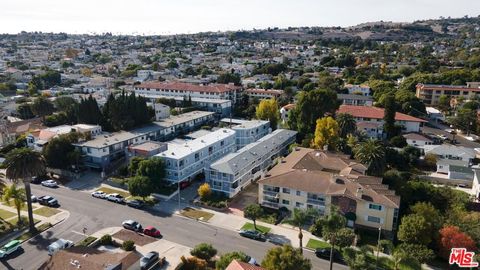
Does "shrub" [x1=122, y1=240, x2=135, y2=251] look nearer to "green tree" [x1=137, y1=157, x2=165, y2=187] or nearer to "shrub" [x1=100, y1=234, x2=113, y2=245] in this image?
"shrub" [x1=100, y1=234, x2=113, y2=245]

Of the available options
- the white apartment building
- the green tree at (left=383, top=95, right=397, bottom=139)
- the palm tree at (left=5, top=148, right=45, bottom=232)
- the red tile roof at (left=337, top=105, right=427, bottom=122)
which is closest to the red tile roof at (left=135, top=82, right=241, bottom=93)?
the red tile roof at (left=337, top=105, right=427, bottom=122)

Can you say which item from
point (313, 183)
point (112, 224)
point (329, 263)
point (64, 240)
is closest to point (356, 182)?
point (313, 183)

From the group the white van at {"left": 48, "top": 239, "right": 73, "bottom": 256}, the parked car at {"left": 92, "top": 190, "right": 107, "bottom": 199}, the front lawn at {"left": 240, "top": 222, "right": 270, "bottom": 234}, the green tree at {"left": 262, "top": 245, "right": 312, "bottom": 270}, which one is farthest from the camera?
the parked car at {"left": 92, "top": 190, "right": 107, "bottom": 199}

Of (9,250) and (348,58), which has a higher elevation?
(348,58)

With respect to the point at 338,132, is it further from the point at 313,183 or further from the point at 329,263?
the point at 329,263

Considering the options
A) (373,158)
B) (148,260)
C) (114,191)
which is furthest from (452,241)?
(114,191)

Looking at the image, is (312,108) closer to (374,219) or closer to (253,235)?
(374,219)

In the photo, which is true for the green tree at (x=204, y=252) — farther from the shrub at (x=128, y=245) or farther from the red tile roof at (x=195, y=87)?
the red tile roof at (x=195, y=87)
